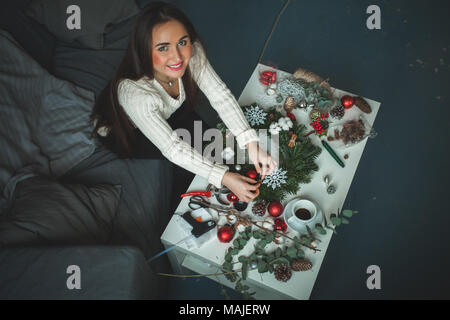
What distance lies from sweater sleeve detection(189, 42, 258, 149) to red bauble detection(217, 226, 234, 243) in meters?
0.33

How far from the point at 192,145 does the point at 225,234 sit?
1.81ft

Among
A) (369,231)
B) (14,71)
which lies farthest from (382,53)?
(14,71)

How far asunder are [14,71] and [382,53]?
2.14 metres

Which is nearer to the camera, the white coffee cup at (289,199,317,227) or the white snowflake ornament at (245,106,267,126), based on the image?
the white coffee cup at (289,199,317,227)

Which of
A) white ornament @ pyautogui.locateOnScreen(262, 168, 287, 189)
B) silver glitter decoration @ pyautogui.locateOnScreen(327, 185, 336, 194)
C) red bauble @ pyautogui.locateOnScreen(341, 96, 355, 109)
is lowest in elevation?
silver glitter decoration @ pyautogui.locateOnScreen(327, 185, 336, 194)

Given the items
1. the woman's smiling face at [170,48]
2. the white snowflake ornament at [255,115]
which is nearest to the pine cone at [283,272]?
the white snowflake ornament at [255,115]

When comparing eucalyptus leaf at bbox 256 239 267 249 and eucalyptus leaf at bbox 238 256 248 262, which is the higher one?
eucalyptus leaf at bbox 256 239 267 249

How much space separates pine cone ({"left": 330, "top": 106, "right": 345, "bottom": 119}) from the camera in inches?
49.6

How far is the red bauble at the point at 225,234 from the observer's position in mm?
1031

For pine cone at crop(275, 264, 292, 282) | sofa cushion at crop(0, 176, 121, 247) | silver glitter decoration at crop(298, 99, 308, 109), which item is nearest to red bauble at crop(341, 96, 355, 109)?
silver glitter decoration at crop(298, 99, 308, 109)

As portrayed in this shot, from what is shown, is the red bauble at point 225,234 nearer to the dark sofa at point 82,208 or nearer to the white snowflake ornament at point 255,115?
the dark sofa at point 82,208

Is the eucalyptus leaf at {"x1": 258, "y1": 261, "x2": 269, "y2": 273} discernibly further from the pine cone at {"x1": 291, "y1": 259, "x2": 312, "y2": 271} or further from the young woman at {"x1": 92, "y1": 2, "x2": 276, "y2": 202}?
the young woman at {"x1": 92, "y1": 2, "x2": 276, "y2": 202}

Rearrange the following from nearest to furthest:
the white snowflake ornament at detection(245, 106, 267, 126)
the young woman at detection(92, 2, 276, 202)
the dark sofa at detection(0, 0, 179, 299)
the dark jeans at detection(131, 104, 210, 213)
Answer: the dark sofa at detection(0, 0, 179, 299) → the young woman at detection(92, 2, 276, 202) → the white snowflake ornament at detection(245, 106, 267, 126) → the dark jeans at detection(131, 104, 210, 213)
